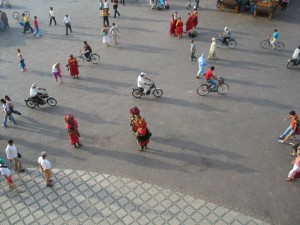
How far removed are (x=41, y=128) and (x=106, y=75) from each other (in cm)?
505

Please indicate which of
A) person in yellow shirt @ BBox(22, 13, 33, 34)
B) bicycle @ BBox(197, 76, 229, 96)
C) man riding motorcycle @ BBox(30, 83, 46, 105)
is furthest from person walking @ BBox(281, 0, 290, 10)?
man riding motorcycle @ BBox(30, 83, 46, 105)

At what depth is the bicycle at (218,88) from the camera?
15422mm

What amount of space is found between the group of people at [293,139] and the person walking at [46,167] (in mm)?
8109

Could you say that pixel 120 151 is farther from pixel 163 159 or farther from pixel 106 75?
pixel 106 75

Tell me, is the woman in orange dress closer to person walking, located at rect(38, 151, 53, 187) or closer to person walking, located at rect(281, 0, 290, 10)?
person walking, located at rect(281, 0, 290, 10)

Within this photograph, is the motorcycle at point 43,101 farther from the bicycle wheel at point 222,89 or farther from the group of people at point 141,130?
the bicycle wheel at point 222,89

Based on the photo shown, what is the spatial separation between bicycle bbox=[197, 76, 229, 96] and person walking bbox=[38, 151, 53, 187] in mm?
8048

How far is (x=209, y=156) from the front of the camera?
40.2 ft

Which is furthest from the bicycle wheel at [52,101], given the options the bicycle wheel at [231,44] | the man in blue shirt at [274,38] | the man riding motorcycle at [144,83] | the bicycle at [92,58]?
the man in blue shirt at [274,38]

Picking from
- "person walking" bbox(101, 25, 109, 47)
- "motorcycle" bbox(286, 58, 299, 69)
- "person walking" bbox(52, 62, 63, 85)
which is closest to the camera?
"person walking" bbox(52, 62, 63, 85)

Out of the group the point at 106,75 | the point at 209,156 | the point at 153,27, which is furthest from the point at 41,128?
the point at 153,27

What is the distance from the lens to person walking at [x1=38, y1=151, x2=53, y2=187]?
10.5 m

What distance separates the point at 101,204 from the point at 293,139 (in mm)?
7645

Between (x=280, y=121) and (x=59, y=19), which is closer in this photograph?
(x=280, y=121)
